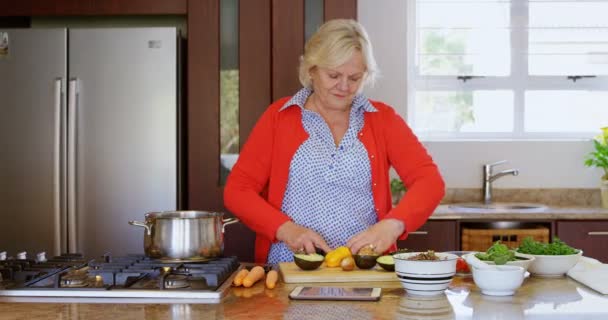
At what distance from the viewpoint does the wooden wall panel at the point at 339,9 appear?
3.80 m

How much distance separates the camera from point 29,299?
1.79m

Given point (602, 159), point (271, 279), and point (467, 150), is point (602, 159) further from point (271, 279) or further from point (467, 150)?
point (271, 279)

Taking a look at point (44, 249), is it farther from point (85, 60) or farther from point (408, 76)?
point (408, 76)

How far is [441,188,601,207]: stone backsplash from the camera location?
14.6ft

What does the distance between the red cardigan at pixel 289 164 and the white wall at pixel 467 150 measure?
1.73m

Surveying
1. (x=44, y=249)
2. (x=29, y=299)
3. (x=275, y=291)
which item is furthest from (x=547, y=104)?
(x=29, y=299)

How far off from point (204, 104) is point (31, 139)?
84cm

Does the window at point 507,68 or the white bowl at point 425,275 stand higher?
the window at point 507,68

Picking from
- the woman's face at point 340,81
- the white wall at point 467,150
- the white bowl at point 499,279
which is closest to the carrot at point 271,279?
the white bowl at point 499,279

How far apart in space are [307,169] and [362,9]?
204cm

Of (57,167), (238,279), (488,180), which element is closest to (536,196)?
(488,180)

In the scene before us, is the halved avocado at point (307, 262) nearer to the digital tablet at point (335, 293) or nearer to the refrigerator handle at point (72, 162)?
the digital tablet at point (335, 293)

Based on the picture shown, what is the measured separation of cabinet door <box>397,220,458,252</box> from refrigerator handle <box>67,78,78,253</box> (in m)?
1.61

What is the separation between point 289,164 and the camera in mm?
2621
